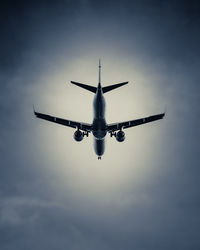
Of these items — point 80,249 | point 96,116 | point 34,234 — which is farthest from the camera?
point 80,249

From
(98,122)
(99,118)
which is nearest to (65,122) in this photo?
(98,122)

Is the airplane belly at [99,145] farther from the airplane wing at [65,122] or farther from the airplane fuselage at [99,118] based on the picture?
the airplane wing at [65,122]

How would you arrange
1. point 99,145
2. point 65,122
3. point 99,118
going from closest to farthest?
1. point 99,118
2. point 65,122
3. point 99,145

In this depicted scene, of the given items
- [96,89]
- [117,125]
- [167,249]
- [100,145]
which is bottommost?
[100,145]

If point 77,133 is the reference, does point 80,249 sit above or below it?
above

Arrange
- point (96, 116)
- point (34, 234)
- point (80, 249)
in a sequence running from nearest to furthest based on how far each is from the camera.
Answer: point (96, 116), point (34, 234), point (80, 249)

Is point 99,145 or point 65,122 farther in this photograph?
point 99,145

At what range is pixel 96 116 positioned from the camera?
137ft

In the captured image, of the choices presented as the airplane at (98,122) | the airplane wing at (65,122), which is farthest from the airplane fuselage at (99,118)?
the airplane wing at (65,122)

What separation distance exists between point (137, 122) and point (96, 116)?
24.8ft

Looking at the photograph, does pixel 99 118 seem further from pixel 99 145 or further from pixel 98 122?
A: pixel 99 145

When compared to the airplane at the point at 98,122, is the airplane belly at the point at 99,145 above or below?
below

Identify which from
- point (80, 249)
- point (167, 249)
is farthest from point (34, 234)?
point (167, 249)

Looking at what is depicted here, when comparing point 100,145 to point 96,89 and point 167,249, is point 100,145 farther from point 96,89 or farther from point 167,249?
point 167,249
